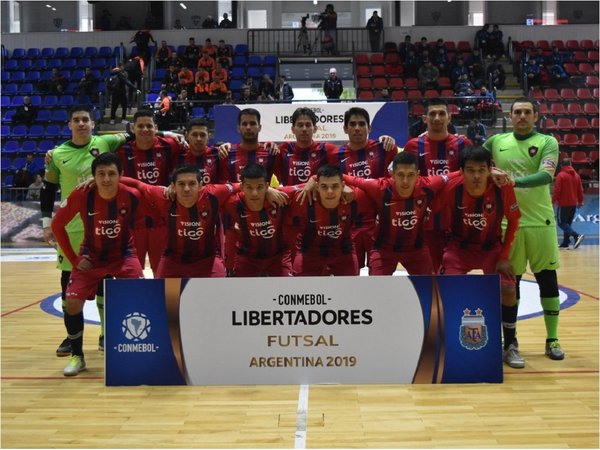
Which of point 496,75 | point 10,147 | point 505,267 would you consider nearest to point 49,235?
point 505,267

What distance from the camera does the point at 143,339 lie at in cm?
436

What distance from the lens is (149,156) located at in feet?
18.6

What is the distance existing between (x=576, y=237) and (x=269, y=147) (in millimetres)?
9561

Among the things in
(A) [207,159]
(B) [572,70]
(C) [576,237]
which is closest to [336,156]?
(A) [207,159]

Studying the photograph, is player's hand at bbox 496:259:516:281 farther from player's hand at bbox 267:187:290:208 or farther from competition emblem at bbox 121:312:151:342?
competition emblem at bbox 121:312:151:342

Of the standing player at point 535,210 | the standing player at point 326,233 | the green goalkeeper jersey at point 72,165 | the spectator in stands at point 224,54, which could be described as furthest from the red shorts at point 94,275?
the spectator in stands at point 224,54

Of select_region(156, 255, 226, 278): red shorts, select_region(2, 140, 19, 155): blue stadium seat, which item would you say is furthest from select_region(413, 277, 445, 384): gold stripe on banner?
select_region(2, 140, 19, 155): blue stadium seat

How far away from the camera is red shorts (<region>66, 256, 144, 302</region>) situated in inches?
193

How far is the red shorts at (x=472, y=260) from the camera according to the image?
16.1ft

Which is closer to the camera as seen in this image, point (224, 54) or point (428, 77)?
point (428, 77)

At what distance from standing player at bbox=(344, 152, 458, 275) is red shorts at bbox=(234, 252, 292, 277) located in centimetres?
68

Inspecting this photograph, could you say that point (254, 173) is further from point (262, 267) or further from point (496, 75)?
point (496, 75)

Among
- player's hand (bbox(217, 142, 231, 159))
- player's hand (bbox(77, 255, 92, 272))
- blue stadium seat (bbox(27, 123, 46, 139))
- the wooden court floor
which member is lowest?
the wooden court floor

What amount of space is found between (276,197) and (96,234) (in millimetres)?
1388
